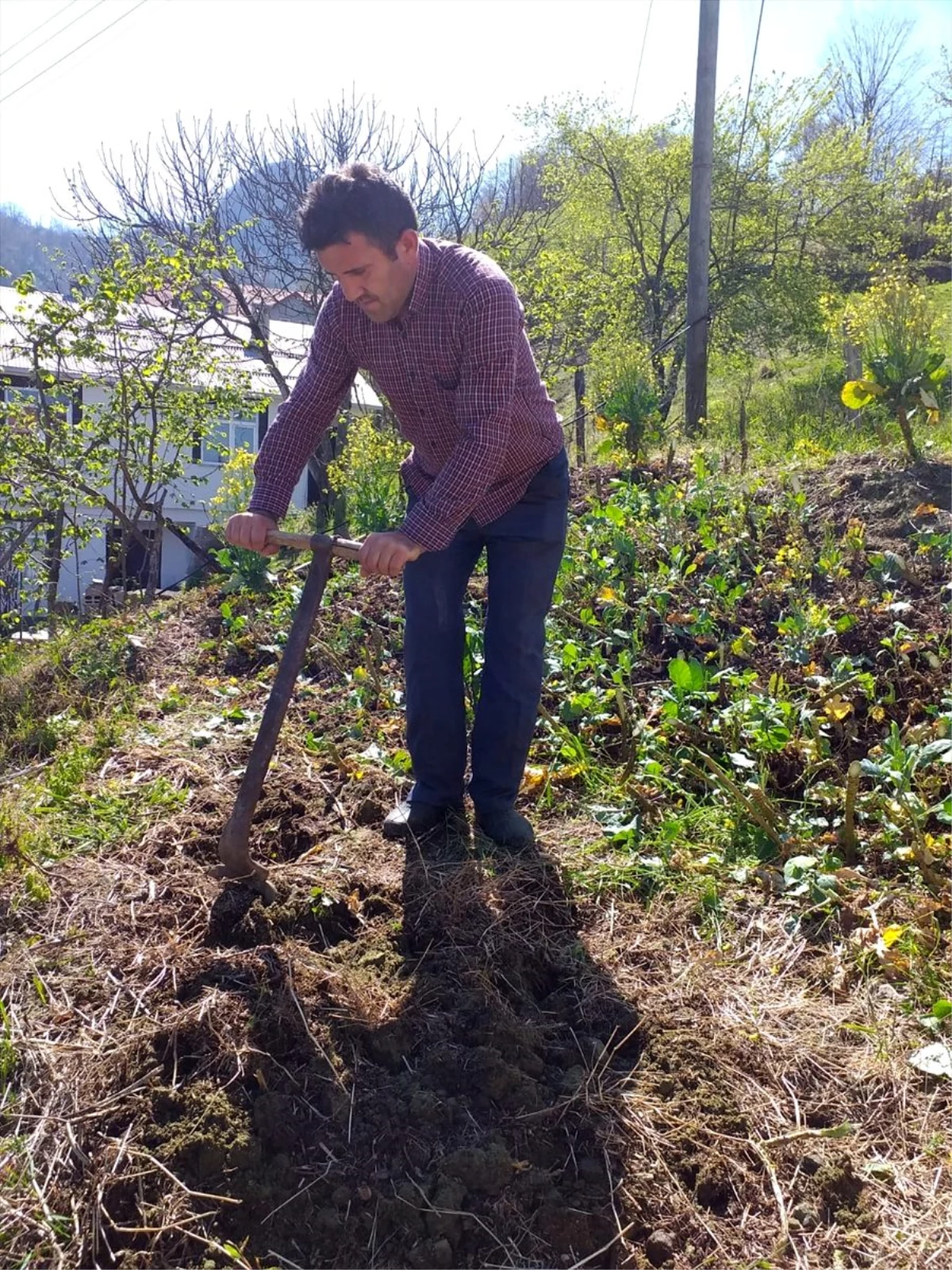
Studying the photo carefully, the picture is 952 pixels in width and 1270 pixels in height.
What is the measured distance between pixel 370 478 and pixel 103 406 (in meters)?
1.89

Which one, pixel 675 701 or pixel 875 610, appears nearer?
pixel 675 701

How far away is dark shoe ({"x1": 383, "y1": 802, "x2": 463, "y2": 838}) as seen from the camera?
3.00 m

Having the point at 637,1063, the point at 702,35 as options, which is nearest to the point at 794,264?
the point at 702,35

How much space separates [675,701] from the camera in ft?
11.7

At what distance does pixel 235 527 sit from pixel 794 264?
18.0m

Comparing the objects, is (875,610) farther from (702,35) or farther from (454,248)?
(702,35)

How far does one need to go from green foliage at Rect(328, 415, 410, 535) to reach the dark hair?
3.14 metres

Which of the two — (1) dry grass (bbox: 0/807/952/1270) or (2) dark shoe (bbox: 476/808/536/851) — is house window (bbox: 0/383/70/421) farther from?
(2) dark shoe (bbox: 476/808/536/851)

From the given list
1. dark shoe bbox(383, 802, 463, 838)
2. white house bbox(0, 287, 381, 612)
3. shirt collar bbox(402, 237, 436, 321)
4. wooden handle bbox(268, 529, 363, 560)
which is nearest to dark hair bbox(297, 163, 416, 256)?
shirt collar bbox(402, 237, 436, 321)

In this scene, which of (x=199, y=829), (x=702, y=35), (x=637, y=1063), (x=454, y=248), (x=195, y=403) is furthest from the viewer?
(x=702, y=35)

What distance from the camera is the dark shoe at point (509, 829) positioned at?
9.73ft

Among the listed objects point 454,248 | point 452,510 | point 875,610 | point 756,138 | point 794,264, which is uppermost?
point 756,138

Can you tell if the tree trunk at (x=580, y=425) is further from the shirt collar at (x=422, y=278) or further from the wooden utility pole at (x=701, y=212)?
the shirt collar at (x=422, y=278)

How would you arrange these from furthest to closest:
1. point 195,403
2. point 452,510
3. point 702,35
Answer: point 702,35 → point 195,403 → point 452,510
